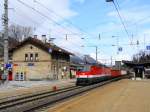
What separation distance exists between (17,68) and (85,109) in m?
61.0

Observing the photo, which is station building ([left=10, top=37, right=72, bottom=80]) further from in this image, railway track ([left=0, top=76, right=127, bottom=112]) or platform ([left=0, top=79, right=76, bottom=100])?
railway track ([left=0, top=76, right=127, bottom=112])

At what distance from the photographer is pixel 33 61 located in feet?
263

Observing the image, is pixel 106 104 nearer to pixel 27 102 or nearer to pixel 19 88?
pixel 27 102

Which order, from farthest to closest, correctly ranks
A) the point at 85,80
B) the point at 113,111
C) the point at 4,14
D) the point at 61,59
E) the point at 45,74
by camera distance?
the point at 61,59, the point at 45,74, the point at 85,80, the point at 4,14, the point at 113,111

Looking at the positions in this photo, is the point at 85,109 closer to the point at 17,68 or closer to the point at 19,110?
the point at 19,110

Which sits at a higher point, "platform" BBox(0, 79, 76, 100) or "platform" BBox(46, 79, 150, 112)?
"platform" BBox(0, 79, 76, 100)

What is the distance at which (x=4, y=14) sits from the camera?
46750mm

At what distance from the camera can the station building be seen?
78625 mm

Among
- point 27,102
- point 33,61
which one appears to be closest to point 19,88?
point 27,102

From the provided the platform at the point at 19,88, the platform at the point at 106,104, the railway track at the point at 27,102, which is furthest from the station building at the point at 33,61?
the platform at the point at 106,104

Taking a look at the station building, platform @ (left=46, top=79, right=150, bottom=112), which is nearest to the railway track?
platform @ (left=46, top=79, right=150, bottom=112)

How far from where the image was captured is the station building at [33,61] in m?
78.6

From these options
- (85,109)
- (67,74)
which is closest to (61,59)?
(67,74)

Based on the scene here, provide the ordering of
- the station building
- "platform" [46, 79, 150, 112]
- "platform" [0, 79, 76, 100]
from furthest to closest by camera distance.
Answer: the station building
"platform" [0, 79, 76, 100]
"platform" [46, 79, 150, 112]
